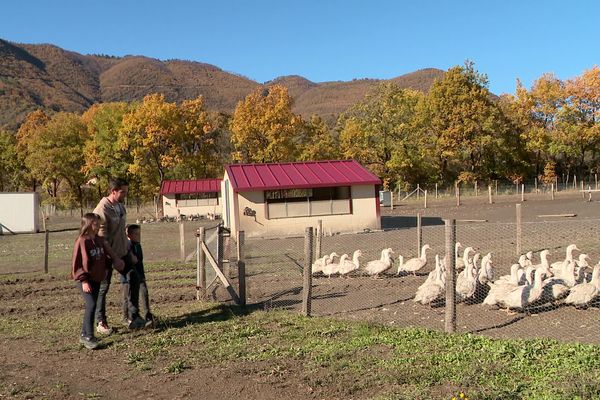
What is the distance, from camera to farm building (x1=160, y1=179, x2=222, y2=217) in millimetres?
44250

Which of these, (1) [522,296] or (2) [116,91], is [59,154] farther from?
(2) [116,91]

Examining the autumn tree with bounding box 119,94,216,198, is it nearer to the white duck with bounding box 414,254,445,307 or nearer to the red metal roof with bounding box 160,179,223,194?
the red metal roof with bounding box 160,179,223,194

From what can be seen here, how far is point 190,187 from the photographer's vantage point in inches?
1763

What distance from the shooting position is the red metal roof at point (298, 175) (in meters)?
25.6

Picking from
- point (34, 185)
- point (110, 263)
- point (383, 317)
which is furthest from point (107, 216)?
point (34, 185)

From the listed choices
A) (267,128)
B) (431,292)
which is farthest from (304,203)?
(267,128)

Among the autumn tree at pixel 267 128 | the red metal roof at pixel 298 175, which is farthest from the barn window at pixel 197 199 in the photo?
the red metal roof at pixel 298 175

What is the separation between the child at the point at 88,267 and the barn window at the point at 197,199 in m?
37.8

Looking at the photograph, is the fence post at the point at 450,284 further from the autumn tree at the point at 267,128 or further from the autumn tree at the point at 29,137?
the autumn tree at the point at 29,137

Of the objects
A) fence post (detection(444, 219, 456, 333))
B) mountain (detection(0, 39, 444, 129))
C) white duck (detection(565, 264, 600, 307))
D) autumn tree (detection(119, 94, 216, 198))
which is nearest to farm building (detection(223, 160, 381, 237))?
white duck (detection(565, 264, 600, 307))

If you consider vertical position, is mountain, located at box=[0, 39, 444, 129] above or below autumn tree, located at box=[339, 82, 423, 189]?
above

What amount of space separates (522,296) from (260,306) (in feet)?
13.4

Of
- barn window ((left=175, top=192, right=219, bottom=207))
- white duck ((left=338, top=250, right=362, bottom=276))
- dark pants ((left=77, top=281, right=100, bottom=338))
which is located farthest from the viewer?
barn window ((left=175, top=192, right=219, bottom=207))

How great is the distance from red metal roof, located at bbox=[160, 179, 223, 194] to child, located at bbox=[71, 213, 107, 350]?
37075mm
